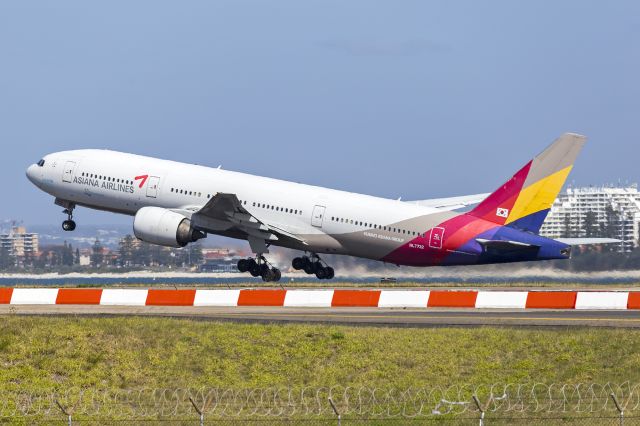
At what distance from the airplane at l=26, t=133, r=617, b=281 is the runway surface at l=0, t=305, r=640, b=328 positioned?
37.6 feet

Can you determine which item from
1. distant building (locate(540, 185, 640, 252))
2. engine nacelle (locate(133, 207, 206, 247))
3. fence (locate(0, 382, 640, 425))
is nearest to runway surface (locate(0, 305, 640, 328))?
fence (locate(0, 382, 640, 425))

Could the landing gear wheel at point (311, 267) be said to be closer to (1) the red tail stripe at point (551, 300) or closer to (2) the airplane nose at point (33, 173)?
(2) the airplane nose at point (33, 173)

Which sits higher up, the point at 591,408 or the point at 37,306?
the point at 591,408

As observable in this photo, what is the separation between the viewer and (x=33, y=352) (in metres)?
33.8

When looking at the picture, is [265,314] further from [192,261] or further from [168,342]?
[192,261]

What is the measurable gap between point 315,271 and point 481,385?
3266 centimetres

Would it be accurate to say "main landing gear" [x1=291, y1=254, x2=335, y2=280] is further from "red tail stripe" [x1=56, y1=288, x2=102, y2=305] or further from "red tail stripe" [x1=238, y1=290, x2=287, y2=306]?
"red tail stripe" [x1=56, y1=288, x2=102, y2=305]

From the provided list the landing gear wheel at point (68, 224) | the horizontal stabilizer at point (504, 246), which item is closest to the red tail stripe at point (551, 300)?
the horizontal stabilizer at point (504, 246)

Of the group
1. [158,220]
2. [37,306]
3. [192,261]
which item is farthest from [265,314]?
[192,261]

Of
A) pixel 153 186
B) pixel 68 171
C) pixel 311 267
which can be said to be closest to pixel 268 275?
pixel 311 267

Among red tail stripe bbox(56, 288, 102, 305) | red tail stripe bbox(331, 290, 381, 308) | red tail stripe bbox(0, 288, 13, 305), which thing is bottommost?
red tail stripe bbox(0, 288, 13, 305)

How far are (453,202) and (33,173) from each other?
75.9 ft

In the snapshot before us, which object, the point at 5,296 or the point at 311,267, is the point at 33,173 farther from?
the point at 5,296

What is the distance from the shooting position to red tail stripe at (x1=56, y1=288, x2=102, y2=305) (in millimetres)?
46844
